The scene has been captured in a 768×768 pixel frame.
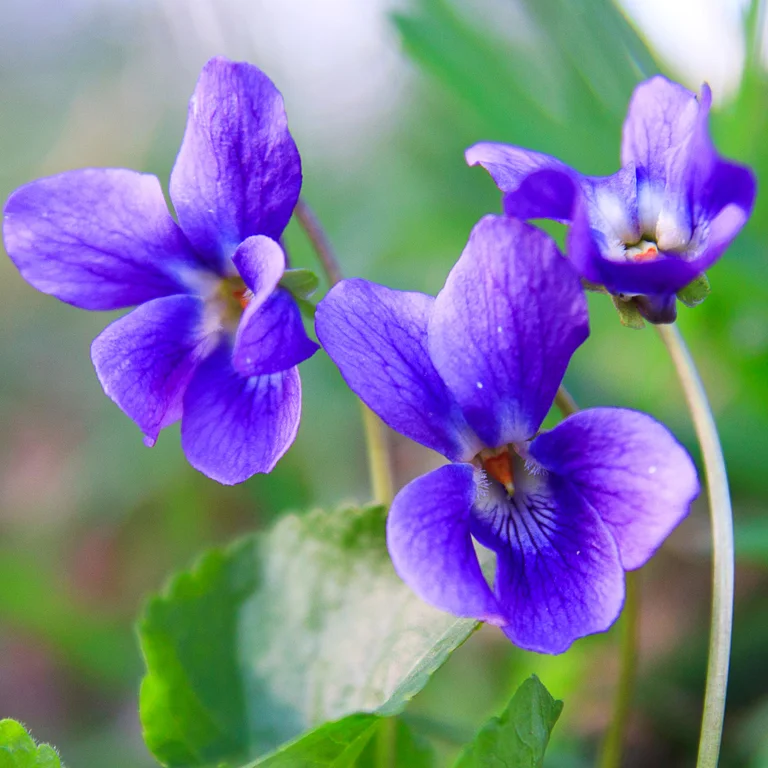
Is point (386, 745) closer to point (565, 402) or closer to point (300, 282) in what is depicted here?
point (565, 402)

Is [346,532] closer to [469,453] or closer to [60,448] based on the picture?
[469,453]

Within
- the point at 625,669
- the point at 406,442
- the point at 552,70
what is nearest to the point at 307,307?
the point at 625,669

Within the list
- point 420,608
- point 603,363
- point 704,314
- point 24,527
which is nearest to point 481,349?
point 420,608

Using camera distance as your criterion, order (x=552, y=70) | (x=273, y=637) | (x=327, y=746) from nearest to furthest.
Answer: (x=327, y=746), (x=273, y=637), (x=552, y=70)

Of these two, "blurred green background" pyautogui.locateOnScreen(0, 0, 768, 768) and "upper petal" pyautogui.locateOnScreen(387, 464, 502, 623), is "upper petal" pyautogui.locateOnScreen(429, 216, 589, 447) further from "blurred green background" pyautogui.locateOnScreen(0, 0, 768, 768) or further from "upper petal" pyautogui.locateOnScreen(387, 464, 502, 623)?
"blurred green background" pyautogui.locateOnScreen(0, 0, 768, 768)

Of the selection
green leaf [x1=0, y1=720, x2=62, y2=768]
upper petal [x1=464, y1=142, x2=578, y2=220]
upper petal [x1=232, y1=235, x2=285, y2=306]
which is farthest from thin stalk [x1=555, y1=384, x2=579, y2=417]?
green leaf [x1=0, y1=720, x2=62, y2=768]

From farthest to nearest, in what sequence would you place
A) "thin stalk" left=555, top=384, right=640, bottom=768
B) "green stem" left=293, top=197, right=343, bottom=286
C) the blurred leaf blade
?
the blurred leaf blade < "green stem" left=293, top=197, right=343, bottom=286 < "thin stalk" left=555, top=384, right=640, bottom=768
